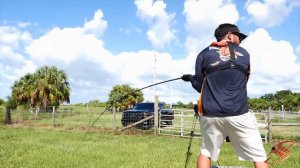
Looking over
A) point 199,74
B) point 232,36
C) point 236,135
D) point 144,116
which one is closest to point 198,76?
point 199,74

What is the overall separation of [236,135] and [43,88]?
113 ft

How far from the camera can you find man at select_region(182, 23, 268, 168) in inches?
161

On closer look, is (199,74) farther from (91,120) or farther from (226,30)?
(91,120)

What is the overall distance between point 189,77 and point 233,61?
69 cm

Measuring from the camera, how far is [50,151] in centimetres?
996

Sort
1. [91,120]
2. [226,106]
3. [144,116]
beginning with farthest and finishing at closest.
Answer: [91,120] < [144,116] < [226,106]

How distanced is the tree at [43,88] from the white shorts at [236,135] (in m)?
33.9

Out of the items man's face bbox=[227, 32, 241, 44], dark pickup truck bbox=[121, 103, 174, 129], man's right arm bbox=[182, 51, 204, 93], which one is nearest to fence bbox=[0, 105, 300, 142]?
dark pickup truck bbox=[121, 103, 174, 129]

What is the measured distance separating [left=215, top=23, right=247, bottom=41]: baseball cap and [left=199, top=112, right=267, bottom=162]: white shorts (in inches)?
38.0

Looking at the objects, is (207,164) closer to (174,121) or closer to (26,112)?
(174,121)

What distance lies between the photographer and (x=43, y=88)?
3672 centimetres

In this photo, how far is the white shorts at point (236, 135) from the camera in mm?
4070

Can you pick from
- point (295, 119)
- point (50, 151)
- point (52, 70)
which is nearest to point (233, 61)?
point (50, 151)

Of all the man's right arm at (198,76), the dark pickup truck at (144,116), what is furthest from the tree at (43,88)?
the man's right arm at (198,76)
